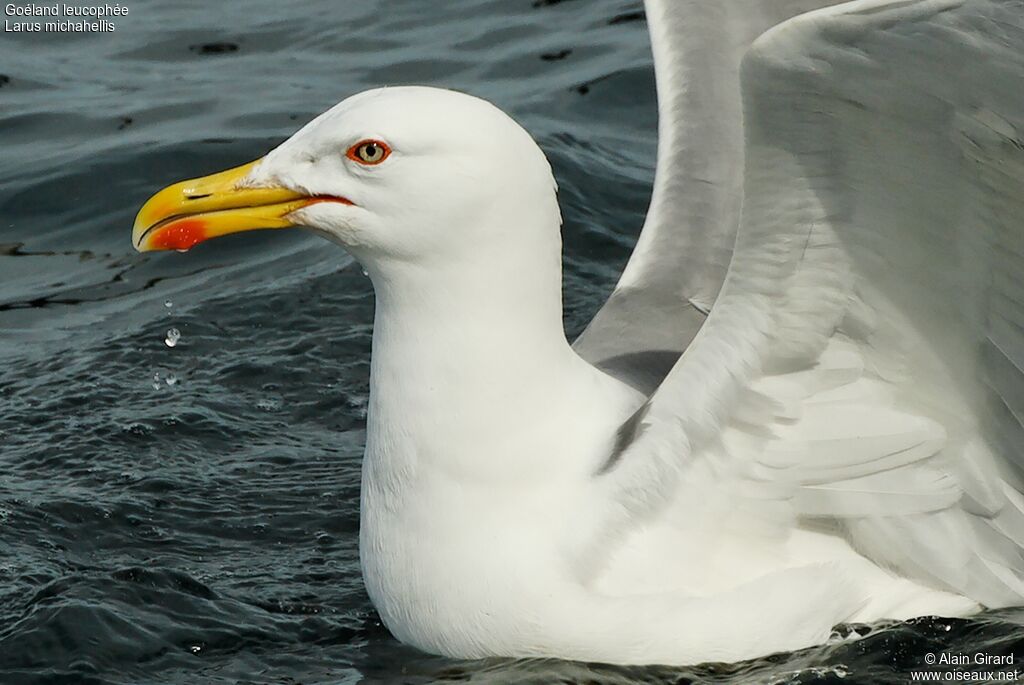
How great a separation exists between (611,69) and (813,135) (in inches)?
248

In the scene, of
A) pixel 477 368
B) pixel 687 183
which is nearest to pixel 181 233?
pixel 477 368

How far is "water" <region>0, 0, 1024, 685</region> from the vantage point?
18.4 ft

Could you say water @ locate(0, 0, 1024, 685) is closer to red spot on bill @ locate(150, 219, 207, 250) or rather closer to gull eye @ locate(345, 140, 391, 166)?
red spot on bill @ locate(150, 219, 207, 250)

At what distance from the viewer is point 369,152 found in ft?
16.3

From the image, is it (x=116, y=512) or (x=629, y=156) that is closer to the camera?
(x=116, y=512)

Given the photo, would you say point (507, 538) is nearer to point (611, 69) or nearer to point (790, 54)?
point (790, 54)

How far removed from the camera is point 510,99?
409 inches

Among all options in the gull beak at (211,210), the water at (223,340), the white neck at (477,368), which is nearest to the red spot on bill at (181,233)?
the gull beak at (211,210)

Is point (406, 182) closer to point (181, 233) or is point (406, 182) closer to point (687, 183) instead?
point (181, 233)

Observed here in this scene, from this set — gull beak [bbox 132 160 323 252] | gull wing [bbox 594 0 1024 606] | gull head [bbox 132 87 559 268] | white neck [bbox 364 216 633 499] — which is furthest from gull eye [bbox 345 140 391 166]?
gull wing [bbox 594 0 1024 606]

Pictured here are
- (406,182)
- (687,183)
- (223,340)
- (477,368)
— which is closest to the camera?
(406,182)

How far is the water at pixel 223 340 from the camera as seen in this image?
18.4 feet

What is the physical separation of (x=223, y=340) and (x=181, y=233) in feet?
9.98

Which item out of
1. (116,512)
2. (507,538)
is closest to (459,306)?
(507,538)
